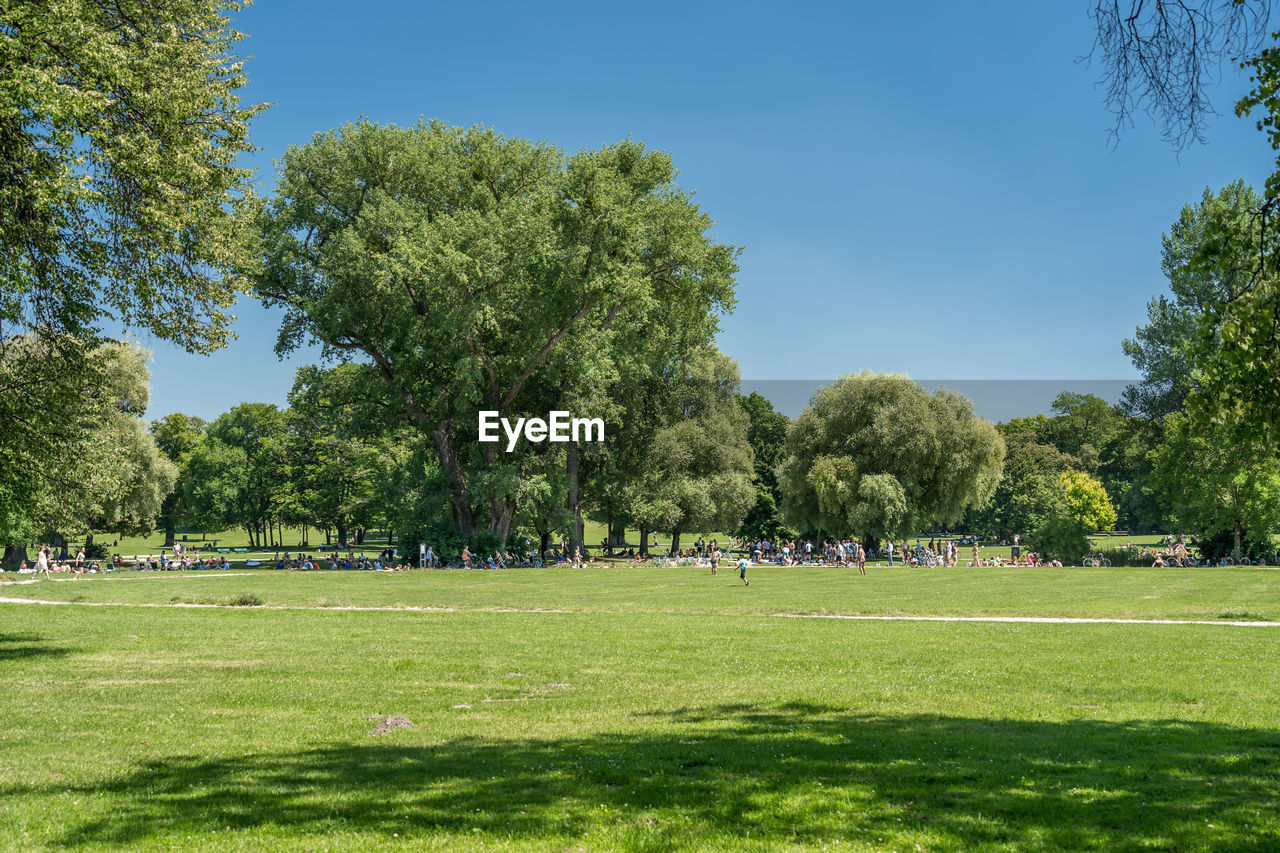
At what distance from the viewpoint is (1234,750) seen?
9.15 metres

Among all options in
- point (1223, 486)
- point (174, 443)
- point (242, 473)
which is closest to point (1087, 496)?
point (1223, 486)

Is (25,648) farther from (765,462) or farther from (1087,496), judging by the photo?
(1087,496)

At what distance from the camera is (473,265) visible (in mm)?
43656

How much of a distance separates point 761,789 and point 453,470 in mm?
43767

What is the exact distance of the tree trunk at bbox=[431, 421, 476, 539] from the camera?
164 feet

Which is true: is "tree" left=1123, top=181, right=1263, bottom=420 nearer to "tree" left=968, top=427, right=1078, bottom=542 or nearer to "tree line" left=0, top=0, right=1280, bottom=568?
"tree line" left=0, top=0, right=1280, bottom=568

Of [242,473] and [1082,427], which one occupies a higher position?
[1082,427]

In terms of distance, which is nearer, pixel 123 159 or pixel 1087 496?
pixel 123 159

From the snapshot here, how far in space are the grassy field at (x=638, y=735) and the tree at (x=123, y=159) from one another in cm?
618

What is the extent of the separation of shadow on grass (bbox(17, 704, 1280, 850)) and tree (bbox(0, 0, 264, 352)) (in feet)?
26.4

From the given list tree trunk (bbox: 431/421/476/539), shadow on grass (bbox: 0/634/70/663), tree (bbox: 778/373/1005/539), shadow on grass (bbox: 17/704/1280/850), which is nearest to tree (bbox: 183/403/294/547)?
tree trunk (bbox: 431/421/476/539)

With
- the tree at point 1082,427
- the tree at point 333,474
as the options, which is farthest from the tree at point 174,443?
the tree at point 1082,427

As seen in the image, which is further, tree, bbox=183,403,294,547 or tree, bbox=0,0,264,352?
tree, bbox=183,403,294,547

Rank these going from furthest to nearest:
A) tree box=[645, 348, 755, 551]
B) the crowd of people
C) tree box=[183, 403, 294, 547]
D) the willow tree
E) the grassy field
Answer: tree box=[183, 403, 294, 547], tree box=[645, 348, 755, 551], the crowd of people, the willow tree, the grassy field
